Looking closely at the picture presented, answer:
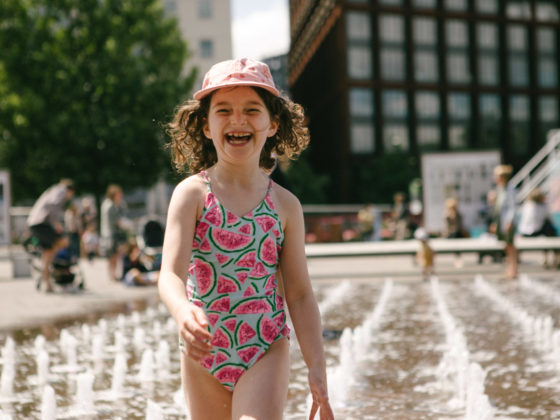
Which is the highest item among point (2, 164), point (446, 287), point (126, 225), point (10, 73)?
point (10, 73)

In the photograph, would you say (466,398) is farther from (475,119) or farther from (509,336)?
(475,119)

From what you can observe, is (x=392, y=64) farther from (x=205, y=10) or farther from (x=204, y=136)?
(x=204, y=136)

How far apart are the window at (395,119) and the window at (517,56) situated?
10950mm

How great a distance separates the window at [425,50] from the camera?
59.6m

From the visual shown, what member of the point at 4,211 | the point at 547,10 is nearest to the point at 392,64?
the point at 547,10

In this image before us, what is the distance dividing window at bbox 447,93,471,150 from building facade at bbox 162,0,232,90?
20.0 metres

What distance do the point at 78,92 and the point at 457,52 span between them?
39.3 m

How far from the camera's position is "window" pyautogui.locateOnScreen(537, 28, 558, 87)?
2544 inches

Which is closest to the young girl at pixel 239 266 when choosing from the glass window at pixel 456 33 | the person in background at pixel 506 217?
the person in background at pixel 506 217

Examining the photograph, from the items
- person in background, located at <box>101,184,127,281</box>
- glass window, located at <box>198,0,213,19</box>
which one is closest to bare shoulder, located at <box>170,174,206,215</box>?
person in background, located at <box>101,184,127,281</box>

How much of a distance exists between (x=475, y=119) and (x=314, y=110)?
14212 millimetres

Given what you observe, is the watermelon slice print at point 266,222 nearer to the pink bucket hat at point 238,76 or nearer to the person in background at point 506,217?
the pink bucket hat at point 238,76

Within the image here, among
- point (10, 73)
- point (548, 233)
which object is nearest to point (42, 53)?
point (10, 73)

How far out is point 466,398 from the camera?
4781mm
